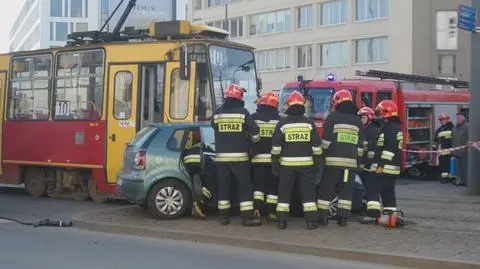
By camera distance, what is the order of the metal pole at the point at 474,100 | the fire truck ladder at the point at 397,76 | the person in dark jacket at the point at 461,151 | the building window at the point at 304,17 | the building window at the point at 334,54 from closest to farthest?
the metal pole at the point at 474,100 < the person in dark jacket at the point at 461,151 < the fire truck ladder at the point at 397,76 < the building window at the point at 334,54 < the building window at the point at 304,17

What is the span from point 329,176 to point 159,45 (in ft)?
15.9

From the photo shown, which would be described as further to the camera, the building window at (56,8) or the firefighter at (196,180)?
the building window at (56,8)

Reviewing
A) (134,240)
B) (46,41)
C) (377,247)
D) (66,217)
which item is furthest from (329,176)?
(46,41)

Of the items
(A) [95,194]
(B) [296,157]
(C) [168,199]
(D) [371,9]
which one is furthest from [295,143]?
(D) [371,9]

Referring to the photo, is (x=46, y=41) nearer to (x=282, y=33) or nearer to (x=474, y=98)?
(x=282, y=33)

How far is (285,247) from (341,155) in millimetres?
1814

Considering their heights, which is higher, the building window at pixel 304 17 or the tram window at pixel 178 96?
the building window at pixel 304 17

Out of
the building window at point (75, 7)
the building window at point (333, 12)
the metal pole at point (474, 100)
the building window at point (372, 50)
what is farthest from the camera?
the building window at point (75, 7)

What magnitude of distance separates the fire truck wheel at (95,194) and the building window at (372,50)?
35437 mm

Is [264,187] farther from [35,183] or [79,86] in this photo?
[35,183]

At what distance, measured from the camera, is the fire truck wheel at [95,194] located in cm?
1324

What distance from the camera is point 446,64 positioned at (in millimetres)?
44875

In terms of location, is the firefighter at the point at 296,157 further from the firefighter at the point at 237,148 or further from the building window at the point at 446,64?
the building window at the point at 446,64

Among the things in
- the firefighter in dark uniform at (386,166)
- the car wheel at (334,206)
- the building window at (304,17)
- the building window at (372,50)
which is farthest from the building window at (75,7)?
the firefighter in dark uniform at (386,166)
